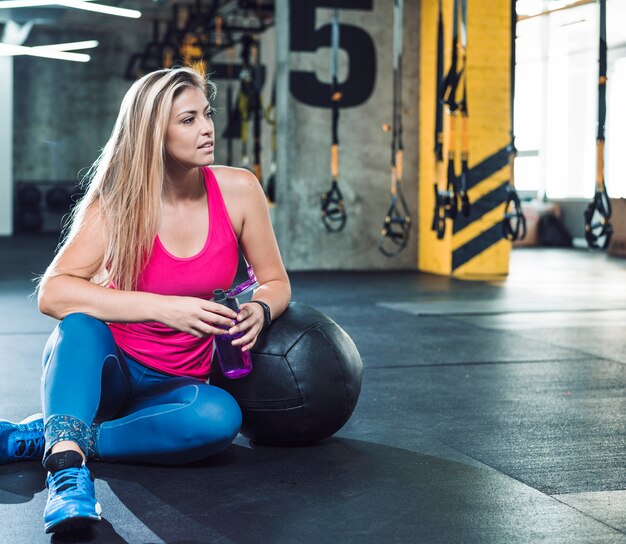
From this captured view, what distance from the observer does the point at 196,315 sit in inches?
79.0

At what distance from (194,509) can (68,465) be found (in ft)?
0.84

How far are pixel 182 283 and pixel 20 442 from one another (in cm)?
52

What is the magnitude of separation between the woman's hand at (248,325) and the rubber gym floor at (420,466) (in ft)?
0.97

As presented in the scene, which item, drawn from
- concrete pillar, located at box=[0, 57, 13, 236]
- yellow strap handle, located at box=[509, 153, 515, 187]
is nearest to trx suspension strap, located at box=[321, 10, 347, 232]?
yellow strap handle, located at box=[509, 153, 515, 187]

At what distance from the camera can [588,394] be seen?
A: 3105 mm

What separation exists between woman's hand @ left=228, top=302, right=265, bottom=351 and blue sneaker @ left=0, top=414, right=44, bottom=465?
20.8 inches

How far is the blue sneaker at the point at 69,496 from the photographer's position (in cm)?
168

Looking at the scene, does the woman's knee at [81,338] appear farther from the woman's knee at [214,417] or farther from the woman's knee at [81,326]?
the woman's knee at [214,417]

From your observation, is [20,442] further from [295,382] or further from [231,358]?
[295,382]

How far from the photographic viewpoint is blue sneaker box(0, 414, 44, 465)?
220cm

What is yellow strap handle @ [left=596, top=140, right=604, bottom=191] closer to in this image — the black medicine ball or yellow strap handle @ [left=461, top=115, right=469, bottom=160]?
yellow strap handle @ [left=461, top=115, right=469, bottom=160]

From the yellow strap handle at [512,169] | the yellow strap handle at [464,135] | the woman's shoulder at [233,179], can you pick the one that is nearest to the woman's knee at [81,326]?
the woman's shoulder at [233,179]

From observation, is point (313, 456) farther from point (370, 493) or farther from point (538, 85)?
point (538, 85)

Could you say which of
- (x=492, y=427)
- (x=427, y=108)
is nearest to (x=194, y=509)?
(x=492, y=427)
